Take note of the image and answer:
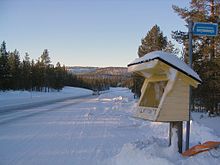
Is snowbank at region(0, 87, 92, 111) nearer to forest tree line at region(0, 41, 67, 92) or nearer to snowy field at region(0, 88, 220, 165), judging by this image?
forest tree line at region(0, 41, 67, 92)

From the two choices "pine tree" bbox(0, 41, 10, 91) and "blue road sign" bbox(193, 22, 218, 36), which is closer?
"blue road sign" bbox(193, 22, 218, 36)

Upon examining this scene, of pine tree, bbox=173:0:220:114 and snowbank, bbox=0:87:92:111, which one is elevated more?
pine tree, bbox=173:0:220:114

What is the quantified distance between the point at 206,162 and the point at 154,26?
33633mm

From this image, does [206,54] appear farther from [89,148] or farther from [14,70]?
[14,70]

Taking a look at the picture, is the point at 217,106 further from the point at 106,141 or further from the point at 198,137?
the point at 106,141

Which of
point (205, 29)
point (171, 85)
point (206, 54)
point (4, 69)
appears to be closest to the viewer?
point (171, 85)

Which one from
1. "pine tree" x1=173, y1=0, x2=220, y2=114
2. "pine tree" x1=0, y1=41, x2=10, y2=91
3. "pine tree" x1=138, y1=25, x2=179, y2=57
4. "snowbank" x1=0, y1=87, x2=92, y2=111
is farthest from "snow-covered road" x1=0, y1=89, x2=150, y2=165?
"pine tree" x1=0, y1=41, x2=10, y2=91

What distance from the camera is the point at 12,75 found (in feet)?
231

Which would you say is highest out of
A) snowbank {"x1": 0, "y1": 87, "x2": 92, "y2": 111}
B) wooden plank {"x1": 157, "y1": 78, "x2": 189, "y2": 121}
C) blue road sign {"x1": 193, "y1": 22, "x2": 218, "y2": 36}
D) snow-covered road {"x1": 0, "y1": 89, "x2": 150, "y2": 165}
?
blue road sign {"x1": 193, "y1": 22, "x2": 218, "y2": 36}

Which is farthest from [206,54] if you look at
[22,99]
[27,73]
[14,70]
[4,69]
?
[27,73]

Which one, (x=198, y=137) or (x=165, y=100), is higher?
(x=165, y=100)

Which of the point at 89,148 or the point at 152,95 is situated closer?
the point at 152,95

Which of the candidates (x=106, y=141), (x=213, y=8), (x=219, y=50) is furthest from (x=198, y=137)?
(x=213, y=8)

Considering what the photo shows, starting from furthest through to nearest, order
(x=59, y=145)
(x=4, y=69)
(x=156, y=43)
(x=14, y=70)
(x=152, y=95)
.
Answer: (x=14, y=70) < (x=4, y=69) < (x=156, y=43) < (x=59, y=145) < (x=152, y=95)
